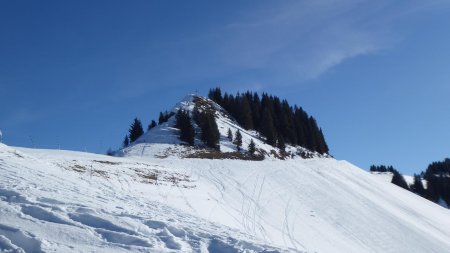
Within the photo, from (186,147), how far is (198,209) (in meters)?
29.0

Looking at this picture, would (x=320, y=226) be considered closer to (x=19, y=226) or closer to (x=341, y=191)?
(x=341, y=191)

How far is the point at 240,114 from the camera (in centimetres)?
7019

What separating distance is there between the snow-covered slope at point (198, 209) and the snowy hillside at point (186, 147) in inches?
227

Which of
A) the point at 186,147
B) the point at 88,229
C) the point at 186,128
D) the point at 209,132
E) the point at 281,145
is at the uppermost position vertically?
the point at 281,145

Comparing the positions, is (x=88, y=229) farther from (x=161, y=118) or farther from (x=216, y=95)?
(x=216, y=95)

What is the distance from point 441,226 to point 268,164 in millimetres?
16734

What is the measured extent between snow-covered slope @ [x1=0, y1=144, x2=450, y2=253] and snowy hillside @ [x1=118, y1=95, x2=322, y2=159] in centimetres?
577

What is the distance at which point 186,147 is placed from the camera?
48.1m

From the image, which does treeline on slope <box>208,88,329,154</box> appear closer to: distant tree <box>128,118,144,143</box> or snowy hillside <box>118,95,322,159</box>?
snowy hillside <box>118,95,322,159</box>

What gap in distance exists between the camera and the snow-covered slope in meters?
7.55

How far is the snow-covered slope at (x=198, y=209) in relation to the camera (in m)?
7.55

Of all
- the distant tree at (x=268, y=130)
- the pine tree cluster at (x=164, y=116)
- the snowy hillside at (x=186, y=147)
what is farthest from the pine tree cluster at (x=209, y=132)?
the distant tree at (x=268, y=130)

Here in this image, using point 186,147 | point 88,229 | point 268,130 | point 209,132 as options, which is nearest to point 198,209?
point 88,229

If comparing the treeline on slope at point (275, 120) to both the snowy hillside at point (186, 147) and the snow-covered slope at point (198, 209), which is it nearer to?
the snowy hillside at point (186, 147)
